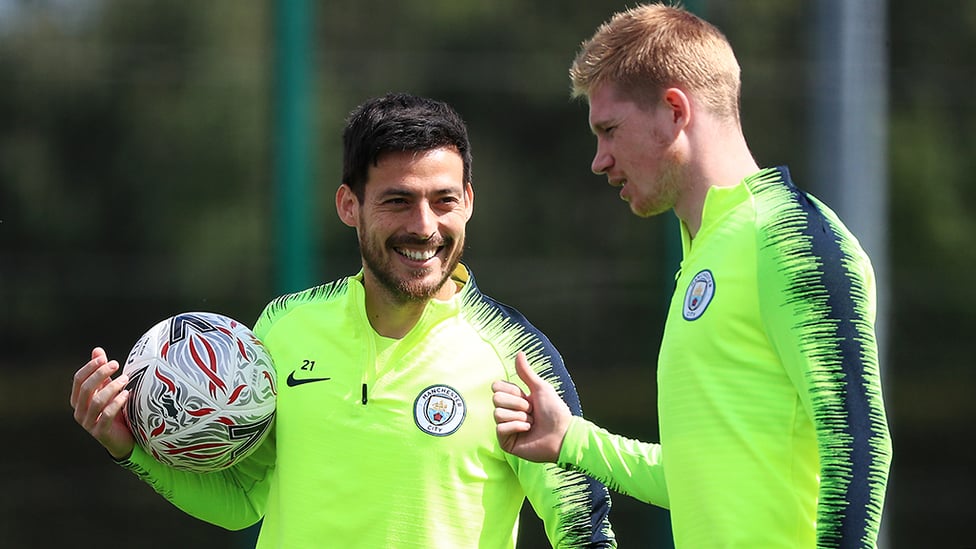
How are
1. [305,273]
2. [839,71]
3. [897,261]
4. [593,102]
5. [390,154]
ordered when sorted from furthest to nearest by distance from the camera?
1. [897,261]
2. [305,273]
3. [839,71]
4. [390,154]
5. [593,102]

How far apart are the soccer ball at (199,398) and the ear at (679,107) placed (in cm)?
105

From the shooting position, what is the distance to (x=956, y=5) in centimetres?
666

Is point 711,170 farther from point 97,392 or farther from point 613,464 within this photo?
point 97,392

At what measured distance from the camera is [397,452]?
267 centimetres

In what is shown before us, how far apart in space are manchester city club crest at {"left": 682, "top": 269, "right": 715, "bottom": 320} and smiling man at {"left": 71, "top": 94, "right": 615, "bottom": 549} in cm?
60

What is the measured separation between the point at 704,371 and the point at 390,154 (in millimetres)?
935

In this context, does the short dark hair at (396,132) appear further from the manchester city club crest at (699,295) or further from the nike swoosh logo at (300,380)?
the manchester city club crest at (699,295)

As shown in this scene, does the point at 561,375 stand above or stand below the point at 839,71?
below

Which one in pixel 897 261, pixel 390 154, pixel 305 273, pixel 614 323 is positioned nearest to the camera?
pixel 390 154

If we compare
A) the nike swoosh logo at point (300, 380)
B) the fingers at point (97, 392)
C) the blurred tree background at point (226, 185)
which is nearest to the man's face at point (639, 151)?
the nike swoosh logo at point (300, 380)

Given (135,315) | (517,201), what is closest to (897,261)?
(517,201)

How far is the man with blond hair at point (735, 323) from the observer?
6.73ft

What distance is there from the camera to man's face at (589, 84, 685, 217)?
93.8 inches

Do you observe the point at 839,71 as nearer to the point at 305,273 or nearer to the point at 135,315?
the point at 305,273
